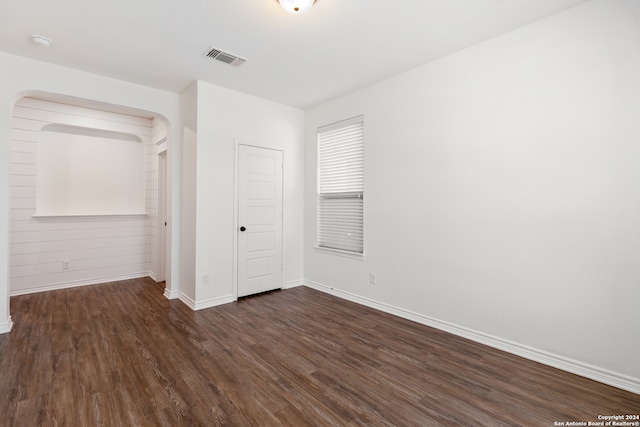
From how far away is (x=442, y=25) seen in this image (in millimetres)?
2576

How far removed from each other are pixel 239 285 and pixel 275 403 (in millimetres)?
2350

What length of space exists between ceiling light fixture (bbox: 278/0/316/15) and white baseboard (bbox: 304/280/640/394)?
3.23 metres

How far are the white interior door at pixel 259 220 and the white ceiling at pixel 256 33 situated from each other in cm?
122

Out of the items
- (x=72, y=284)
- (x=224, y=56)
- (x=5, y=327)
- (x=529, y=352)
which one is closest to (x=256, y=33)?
(x=224, y=56)

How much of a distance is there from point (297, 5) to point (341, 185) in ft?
8.12

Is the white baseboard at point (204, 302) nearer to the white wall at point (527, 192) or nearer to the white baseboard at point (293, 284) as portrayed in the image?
the white baseboard at point (293, 284)

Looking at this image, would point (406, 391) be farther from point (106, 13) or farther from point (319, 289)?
point (106, 13)

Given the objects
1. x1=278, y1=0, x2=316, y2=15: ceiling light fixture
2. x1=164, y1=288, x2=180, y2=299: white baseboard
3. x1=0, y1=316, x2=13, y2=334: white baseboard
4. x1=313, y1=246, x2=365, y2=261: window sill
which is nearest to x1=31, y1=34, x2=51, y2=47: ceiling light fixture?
x1=278, y1=0, x2=316, y2=15: ceiling light fixture

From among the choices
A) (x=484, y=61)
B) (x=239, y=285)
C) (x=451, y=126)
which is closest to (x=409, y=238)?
(x=451, y=126)

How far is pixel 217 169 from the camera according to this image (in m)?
3.93

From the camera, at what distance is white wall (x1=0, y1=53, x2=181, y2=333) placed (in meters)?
3.03

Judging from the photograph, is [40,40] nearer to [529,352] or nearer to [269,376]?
[269,376]

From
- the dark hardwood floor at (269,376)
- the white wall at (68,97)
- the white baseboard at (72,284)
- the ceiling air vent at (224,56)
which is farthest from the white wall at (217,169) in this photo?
the white baseboard at (72,284)

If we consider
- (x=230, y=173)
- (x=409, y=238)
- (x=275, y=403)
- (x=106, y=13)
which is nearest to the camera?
(x=275, y=403)
